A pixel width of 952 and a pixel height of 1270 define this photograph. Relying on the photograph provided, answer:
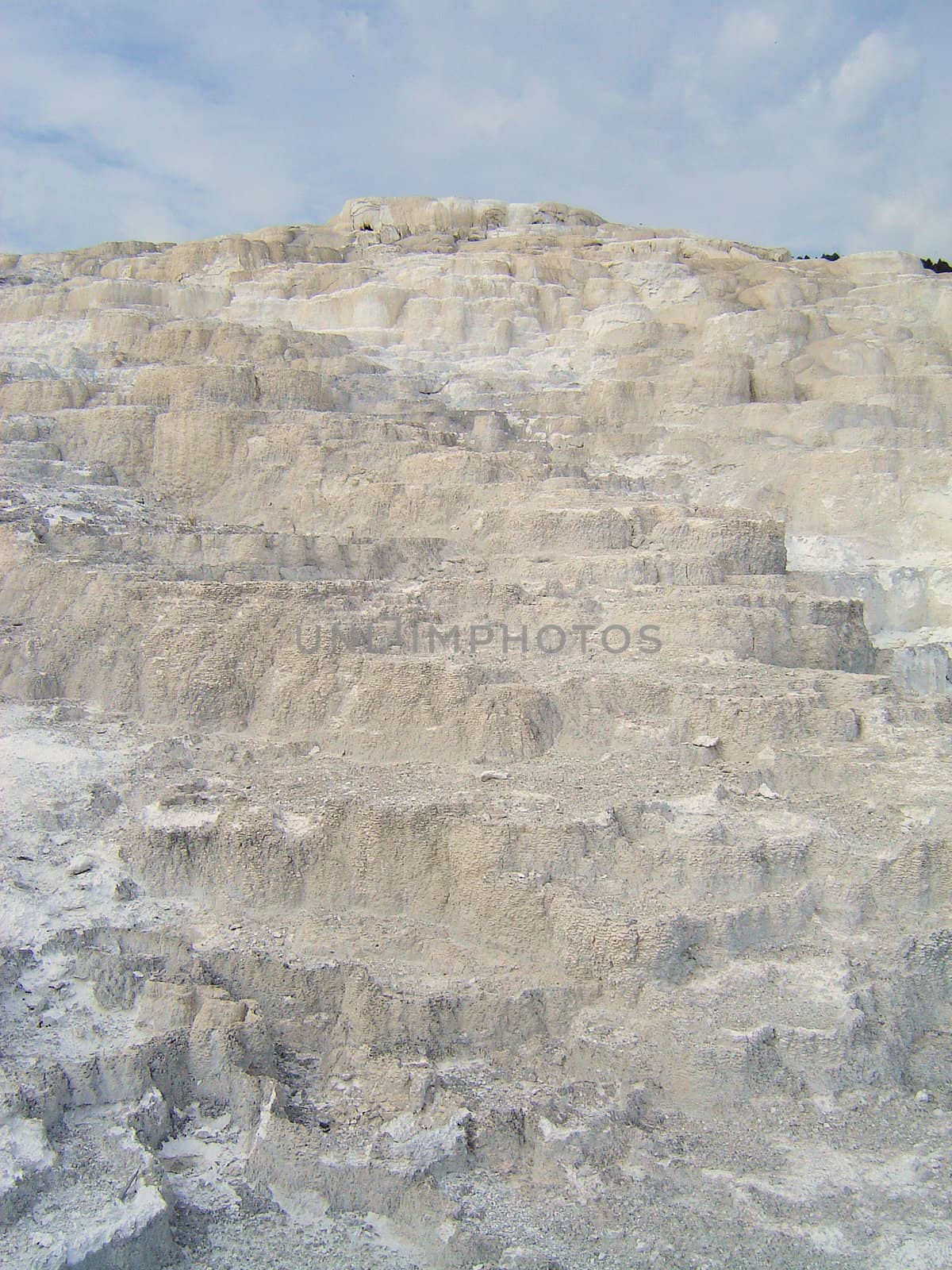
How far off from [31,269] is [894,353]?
1299 cm

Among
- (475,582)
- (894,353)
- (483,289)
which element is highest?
(483,289)

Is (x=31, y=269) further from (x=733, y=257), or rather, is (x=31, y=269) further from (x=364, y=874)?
(x=364, y=874)

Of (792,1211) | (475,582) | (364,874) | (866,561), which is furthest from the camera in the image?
(866,561)

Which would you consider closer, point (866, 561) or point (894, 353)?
point (866, 561)

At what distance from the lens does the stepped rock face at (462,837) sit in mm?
4129

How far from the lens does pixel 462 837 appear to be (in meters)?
5.42

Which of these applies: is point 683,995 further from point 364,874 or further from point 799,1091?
point 364,874

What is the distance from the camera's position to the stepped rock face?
13.5 ft

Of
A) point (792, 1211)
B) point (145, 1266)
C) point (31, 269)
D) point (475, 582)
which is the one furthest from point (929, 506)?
point (31, 269)

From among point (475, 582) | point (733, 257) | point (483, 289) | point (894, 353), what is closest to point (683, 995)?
point (475, 582)

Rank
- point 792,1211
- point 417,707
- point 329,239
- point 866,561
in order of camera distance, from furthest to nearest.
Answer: point 329,239 < point 866,561 < point 417,707 < point 792,1211

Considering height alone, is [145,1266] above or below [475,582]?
below

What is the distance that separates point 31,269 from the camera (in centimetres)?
1717

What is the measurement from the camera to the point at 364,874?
551 cm
